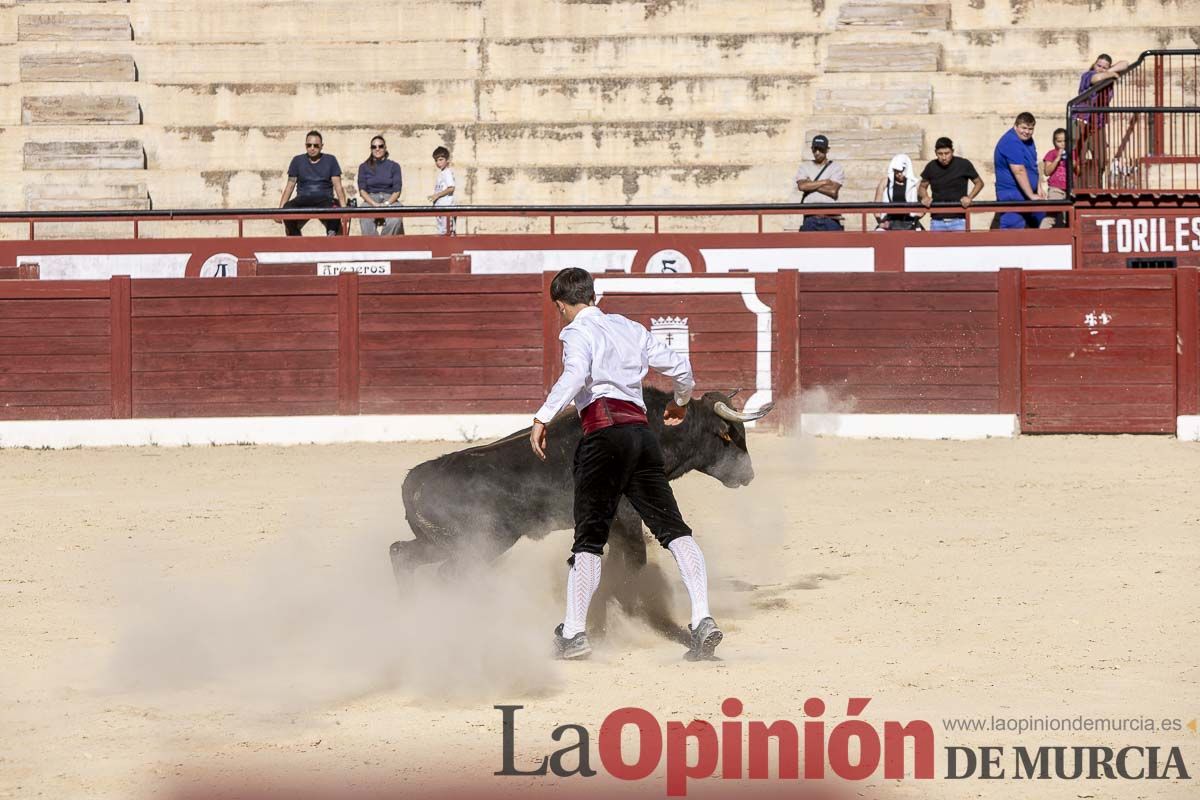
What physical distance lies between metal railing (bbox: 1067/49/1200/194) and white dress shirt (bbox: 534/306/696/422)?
27.3 feet

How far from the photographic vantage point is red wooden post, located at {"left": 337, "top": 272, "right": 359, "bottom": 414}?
1305 centimetres

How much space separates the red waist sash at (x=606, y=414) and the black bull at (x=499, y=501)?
557mm

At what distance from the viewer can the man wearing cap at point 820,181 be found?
14.0 meters

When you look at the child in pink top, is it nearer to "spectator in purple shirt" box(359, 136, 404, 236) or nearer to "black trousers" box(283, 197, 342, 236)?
"spectator in purple shirt" box(359, 136, 404, 236)

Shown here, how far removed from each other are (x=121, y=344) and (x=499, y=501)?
7.54 meters

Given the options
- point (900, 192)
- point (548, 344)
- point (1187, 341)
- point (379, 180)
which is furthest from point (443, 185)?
point (1187, 341)

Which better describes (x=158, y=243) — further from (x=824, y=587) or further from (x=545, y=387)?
(x=824, y=587)

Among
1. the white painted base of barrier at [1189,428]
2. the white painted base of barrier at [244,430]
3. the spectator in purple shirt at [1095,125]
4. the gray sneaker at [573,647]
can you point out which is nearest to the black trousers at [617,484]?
the gray sneaker at [573,647]

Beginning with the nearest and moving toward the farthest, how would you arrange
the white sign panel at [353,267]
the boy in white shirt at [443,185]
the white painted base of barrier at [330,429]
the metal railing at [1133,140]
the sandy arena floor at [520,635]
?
the sandy arena floor at [520,635] < the white painted base of barrier at [330,429] < the metal railing at [1133,140] < the white sign panel at [353,267] < the boy in white shirt at [443,185]

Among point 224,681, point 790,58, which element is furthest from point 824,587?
point 790,58

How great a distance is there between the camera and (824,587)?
7266 mm

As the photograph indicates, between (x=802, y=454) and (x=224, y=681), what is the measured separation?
21.6ft

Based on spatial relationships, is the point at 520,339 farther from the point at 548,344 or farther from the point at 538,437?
the point at 538,437

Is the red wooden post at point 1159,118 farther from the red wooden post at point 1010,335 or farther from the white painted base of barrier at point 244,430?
the white painted base of barrier at point 244,430
